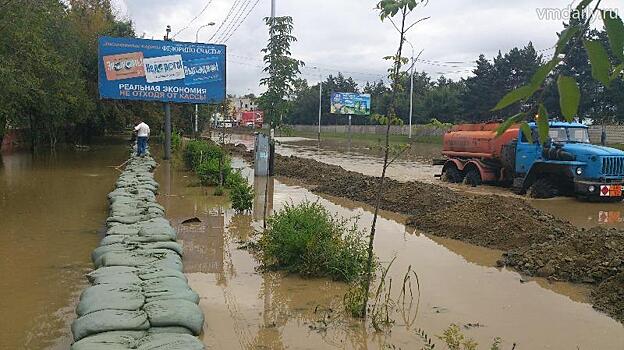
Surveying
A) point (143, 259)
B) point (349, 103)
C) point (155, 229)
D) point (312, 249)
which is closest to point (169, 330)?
point (143, 259)

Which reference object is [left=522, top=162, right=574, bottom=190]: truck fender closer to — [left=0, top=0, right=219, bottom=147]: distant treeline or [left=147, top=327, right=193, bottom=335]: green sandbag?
[left=147, top=327, right=193, bottom=335]: green sandbag

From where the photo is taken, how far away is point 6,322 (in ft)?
16.4

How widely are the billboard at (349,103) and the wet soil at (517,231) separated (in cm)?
4808

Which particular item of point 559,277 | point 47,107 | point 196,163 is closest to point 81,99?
point 47,107

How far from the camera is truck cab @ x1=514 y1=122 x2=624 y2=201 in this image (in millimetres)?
13570

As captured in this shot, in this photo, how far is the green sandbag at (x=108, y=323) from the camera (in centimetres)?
404

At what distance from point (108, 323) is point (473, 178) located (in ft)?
47.1

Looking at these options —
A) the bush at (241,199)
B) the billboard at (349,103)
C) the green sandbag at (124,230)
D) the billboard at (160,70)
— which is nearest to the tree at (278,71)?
the bush at (241,199)

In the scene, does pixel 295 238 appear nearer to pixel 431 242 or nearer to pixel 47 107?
pixel 431 242

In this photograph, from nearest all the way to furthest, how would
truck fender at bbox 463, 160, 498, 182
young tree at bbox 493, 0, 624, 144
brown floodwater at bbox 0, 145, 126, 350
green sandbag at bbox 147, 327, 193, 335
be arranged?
1. young tree at bbox 493, 0, 624, 144
2. green sandbag at bbox 147, 327, 193, 335
3. brown floodwater at bbox 0, 145, 126, 350
4. truck fender at bbox 463, 160, 498, 182

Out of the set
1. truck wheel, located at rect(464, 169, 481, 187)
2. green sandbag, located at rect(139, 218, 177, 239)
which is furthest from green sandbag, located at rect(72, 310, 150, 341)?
truck wheel, located at rect(464, 169, 481, 187)

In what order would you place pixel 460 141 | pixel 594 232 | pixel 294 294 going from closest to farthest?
pixel 294 294, pixel 594 232, pixel 460 141

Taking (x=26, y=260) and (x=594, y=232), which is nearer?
(x=26, y=260)

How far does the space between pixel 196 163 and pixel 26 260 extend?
1118 centimetres
